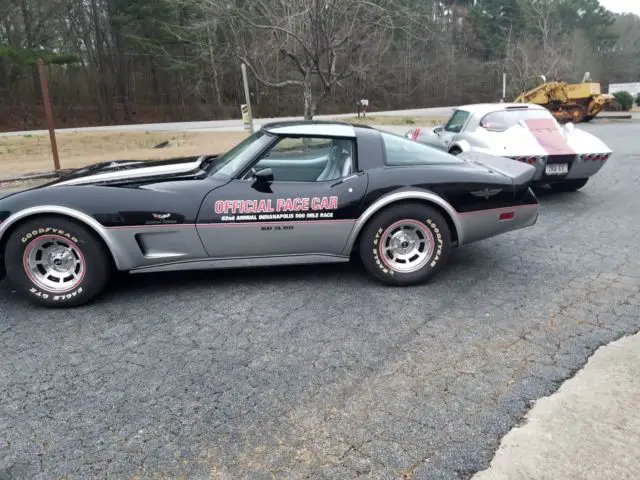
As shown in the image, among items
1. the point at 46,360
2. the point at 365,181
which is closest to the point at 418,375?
the point at 365,181

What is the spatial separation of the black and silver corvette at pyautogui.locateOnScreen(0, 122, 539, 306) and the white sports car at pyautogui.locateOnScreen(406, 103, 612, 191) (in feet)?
9.31

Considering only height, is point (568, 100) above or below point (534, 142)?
above

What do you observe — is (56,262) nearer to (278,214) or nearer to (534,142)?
(278,214)

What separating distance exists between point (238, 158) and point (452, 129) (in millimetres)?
5528

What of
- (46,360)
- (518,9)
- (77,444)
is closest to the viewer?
(77,444)

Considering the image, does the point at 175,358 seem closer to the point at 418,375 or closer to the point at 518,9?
the point at 418,375

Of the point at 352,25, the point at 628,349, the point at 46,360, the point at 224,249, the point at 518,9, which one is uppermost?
the point at 518,9

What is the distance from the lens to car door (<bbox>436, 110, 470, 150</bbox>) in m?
8.41

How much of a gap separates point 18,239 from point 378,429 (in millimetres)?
3011

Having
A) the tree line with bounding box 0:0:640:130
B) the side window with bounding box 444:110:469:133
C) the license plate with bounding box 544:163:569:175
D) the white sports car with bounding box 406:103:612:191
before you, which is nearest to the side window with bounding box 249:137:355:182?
the white sports car with bounding box 406:103:612:191

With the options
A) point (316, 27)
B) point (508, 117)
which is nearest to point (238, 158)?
point (508, 117)

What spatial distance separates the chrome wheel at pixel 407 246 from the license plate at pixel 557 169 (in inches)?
148

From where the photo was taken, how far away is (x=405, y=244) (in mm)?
4273

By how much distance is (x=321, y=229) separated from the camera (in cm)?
409
